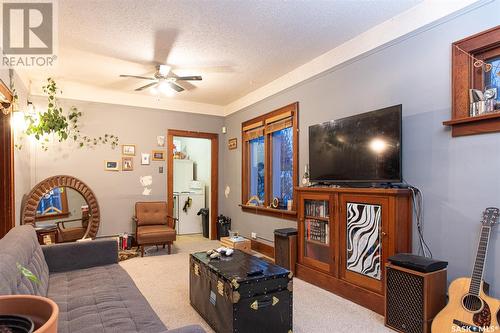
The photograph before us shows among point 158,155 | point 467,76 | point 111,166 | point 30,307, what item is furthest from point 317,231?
point 111,166

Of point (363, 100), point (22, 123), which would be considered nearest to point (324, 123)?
point (363, 100)

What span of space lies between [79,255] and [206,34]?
8.31 feet

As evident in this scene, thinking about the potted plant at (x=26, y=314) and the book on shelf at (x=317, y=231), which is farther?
the book on shelf at (x=317, y=231)

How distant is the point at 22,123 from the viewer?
403cm

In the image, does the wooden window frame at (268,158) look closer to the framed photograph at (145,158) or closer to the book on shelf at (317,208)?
the book on shelf at (317,208)

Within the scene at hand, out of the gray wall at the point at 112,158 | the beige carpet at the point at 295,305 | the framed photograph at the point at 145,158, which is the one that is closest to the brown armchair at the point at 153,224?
the gray wall at the point at 112,158

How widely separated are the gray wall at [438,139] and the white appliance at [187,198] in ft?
14.1

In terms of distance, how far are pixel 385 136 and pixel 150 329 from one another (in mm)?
2446

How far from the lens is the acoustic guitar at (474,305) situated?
1.98 metres

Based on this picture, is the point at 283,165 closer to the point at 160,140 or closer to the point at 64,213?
the point at 160,140

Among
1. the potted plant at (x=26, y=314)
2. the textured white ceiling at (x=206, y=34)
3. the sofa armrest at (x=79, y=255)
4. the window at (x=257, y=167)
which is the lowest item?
the sofa armrest at (x=79, y=255)

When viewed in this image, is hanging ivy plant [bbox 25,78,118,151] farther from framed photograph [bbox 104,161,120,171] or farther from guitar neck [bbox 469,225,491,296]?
guitar neck [bbox 469,225,491,296]

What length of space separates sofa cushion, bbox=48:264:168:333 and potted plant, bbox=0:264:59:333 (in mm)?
927

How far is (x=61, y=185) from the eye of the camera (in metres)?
4.76
